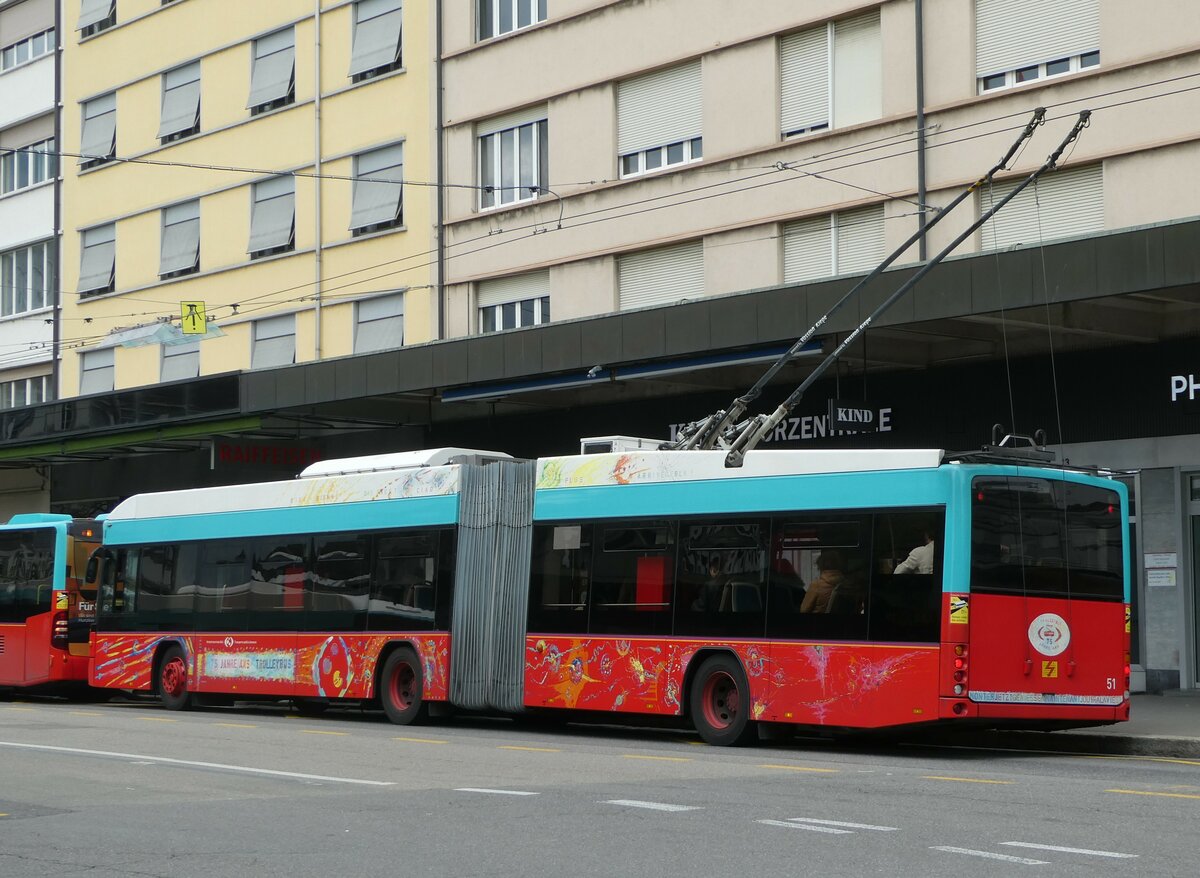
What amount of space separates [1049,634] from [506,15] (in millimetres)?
20151

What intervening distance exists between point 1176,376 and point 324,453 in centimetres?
1875

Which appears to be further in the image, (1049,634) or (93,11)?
(93,11)

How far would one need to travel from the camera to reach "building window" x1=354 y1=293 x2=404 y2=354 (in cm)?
3422

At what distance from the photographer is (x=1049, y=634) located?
50.8 ft

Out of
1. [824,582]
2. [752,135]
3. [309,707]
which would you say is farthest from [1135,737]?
[752,135]

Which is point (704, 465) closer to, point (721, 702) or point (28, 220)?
point (721, 702)

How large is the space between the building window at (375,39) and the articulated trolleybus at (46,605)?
39.3ft

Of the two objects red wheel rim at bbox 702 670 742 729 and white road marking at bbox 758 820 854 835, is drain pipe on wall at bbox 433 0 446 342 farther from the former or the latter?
white road marking at bbox 758 820 854 835

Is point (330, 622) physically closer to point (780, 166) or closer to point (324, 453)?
point (780, 166)

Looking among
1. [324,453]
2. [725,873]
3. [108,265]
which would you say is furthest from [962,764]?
[108,265]

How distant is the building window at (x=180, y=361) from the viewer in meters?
39.2

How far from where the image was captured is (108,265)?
41594 mm

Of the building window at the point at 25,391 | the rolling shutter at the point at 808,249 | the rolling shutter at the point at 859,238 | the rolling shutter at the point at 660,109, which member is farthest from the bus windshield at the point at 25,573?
the building window at the point at 25,391

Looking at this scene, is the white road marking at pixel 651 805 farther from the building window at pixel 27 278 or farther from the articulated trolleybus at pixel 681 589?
the building window at pixel 27 278
